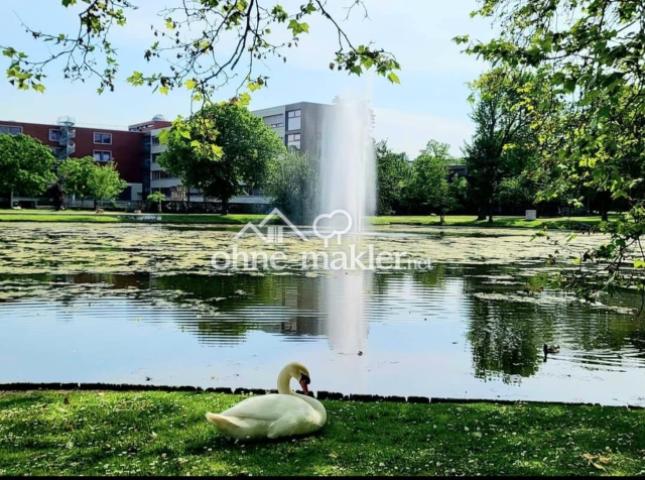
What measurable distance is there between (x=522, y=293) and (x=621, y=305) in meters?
2.36

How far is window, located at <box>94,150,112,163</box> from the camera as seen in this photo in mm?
107256

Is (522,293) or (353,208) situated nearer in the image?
(522,293)

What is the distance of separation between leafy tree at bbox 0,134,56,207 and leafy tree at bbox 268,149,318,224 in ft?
107

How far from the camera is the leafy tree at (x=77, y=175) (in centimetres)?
8612

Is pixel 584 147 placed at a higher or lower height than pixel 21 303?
higher

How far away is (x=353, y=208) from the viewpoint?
5266 centimetres

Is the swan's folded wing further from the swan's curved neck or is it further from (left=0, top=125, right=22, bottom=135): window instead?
(left=0, top=125, right=22, bottom=135): window

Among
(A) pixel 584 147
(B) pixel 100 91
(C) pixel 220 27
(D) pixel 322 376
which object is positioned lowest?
(D) pixel 322 376

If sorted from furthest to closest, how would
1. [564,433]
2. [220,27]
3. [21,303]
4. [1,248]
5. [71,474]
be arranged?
[1,248]
[21,303]
[220,27]
[564,433]
[71,474]

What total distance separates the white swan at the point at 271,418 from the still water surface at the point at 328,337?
79.7 inches

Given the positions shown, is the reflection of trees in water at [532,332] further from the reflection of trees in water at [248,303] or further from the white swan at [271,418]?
the white swan at [271,418]

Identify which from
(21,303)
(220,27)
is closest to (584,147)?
(220,27)

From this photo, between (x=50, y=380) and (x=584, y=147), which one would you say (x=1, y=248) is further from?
(x=584, y=147)

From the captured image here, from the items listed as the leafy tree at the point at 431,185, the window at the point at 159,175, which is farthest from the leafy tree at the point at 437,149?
the window at the point at 159,175
